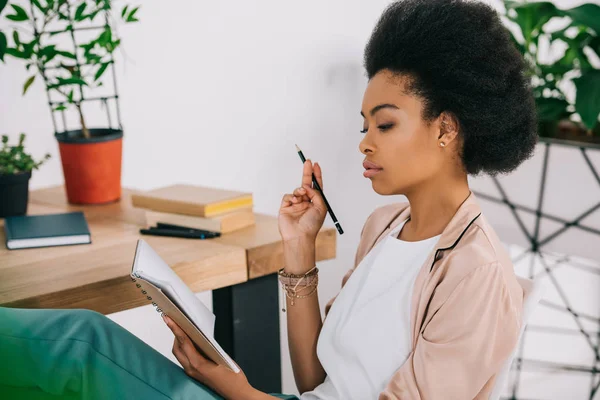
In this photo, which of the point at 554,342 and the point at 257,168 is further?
the point at 554,342

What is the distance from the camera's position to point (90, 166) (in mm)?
1663

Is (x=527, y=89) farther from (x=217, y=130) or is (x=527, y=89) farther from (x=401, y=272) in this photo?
(x=217, y=130)

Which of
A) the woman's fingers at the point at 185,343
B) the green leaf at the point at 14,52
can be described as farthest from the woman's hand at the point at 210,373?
the green leaf at the point at 14,52

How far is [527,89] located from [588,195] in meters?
1.38

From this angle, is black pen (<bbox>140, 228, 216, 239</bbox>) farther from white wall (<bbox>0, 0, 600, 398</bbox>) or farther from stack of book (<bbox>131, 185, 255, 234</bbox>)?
white wall (<bbox>0, 0, 600, 398</bbox>)

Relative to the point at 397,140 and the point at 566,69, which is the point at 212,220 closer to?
the point at 397,140

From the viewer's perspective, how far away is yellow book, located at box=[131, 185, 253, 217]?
1453 millimetres

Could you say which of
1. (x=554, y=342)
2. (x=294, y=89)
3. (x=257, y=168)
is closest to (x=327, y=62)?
(x=294, y=89)

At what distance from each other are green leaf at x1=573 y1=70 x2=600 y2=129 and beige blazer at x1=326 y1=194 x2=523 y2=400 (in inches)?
51.6

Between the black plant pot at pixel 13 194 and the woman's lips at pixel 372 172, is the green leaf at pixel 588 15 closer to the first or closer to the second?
the woman's lips at pixel 372 172

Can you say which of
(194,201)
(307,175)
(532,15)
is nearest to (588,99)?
(532,15)

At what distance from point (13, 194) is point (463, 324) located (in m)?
1.04

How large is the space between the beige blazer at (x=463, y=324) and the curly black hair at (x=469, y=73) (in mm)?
145

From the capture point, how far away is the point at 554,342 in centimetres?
301
